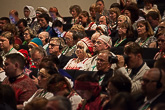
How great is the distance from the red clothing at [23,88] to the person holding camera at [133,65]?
89cm

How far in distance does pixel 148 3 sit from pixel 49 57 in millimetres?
3391

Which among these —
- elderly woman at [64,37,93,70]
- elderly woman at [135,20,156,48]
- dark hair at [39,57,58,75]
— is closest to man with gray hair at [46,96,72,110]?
dark hair at [39,57,58,75]

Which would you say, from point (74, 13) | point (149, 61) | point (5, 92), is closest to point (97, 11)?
point (74, 13)

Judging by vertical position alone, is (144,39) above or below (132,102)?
below

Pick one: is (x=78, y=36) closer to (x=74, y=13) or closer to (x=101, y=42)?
(x=101, y=42)

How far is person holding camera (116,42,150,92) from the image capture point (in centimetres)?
397

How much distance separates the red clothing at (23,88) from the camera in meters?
4.05

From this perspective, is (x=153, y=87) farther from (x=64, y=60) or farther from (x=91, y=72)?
(x=64, y=60)

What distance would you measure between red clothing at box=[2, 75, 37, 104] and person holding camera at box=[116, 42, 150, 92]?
89 cm

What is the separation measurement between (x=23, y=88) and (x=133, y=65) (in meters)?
1.11

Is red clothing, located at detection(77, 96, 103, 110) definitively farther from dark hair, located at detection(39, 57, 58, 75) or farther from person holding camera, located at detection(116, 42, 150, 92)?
dark hair, located at detection(39, 57, 58, 75)

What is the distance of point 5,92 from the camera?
135 inches

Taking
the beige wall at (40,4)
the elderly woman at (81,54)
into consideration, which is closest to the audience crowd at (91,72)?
the elderly woman at (81,54)

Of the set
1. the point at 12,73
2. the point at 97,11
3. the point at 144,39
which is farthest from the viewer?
the point at 97,11
